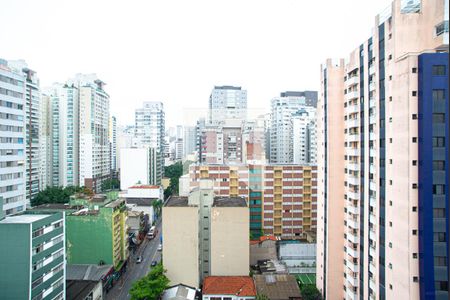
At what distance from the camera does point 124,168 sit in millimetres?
34000

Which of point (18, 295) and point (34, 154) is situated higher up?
point (34, 154)

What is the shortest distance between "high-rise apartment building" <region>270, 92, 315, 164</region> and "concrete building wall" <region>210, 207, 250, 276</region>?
2355cm

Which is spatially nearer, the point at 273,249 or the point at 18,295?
the point at 18,295

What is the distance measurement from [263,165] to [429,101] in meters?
14.2

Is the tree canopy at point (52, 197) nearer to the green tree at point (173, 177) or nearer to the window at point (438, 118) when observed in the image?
the green tree at point (173, 177)

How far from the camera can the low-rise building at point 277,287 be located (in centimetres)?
1252

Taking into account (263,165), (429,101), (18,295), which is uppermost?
(429,101)

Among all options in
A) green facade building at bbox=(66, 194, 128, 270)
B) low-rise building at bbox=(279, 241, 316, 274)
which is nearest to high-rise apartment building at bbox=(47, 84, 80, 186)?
green facade building at bbox=(66, 194, 128, 270)

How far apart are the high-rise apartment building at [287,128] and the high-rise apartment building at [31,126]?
26.5 metres

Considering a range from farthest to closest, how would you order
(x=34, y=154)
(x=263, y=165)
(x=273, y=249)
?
(x=34, y=154)
(x=263, y=165)
(x=273, y=249)

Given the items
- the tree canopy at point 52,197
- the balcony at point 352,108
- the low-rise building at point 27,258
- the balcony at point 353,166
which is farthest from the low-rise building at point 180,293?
the tree canopy at point 52,197

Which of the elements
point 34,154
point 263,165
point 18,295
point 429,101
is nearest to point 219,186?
point 263,165

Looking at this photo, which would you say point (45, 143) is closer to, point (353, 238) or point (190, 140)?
point (190, 140)

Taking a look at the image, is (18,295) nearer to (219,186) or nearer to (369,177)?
(369,177)
